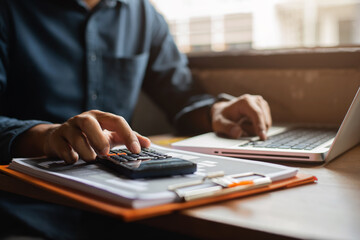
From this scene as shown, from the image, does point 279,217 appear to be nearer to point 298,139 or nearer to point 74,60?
point 298,139

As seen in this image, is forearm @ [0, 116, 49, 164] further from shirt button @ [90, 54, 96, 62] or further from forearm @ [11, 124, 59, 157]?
shirt button @ [90, 54, 96, 62]

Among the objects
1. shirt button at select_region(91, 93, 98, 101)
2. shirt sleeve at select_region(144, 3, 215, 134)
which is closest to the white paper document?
shirt button at select_region(91, 93, 98, 101)

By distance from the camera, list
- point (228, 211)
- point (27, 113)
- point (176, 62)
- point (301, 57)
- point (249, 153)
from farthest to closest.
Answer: point (176, 62) → point (301, 57) → point (27, 113) → point (249, 153) → point (228, 211)

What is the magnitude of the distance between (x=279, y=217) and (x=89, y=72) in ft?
2.74

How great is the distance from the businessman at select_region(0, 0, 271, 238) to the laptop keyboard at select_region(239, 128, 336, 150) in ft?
0.15

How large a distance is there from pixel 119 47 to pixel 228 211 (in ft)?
2.95

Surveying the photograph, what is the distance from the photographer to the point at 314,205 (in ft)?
1.28

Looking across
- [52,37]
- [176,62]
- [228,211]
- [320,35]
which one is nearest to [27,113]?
[52,37]

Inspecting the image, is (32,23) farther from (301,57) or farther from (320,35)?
(320,35)

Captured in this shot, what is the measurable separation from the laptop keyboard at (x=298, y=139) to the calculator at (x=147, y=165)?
10.2 inches

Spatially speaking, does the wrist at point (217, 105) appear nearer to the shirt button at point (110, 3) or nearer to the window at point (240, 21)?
the shirt button at point (110, 3)

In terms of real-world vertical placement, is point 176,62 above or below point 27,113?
above

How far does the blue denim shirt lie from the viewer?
3.26ft

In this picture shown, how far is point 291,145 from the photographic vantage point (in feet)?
2.21
